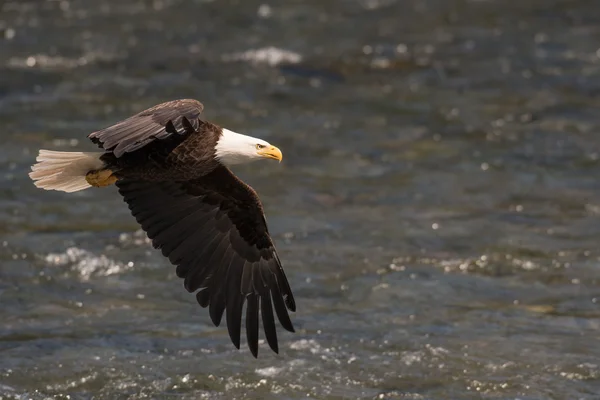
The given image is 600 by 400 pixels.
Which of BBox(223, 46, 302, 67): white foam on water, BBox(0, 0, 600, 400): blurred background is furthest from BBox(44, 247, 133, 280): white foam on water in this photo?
BBox(223, 46, 302, 67): white foam on water

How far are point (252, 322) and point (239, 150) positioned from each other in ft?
3.06

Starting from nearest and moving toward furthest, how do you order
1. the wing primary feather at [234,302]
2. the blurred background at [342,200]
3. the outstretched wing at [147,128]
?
1. the outstretched wing at [147,128]
2. the wing primary feather at [234,302]
3. the blurred background at [342,200]

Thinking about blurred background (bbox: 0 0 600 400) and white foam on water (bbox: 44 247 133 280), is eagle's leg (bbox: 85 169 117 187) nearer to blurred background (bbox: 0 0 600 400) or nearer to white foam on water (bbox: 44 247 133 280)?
blurred background (bbox: 0 0 600 400)

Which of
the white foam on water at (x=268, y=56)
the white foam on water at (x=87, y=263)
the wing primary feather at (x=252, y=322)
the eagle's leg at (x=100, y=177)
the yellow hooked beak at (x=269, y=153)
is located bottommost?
the wing primary feather at (x=252, y=322)

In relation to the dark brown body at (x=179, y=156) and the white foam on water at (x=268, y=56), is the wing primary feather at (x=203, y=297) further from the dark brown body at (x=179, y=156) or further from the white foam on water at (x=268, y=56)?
the white foam on water at (x=268, y=56)

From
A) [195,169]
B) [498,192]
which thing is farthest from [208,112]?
[195,169]

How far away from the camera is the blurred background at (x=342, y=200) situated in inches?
294

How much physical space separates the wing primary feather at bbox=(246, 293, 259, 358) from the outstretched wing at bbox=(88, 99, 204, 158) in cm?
111

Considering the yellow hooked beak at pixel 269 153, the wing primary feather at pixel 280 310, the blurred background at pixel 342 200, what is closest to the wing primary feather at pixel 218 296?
the wing primary feather at pixel 280 310

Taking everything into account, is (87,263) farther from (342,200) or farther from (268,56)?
(268,56)

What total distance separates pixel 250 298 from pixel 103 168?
1.04 meters

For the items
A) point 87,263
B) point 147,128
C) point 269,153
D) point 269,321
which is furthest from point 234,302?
point 87,263

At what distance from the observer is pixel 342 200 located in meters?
10.3

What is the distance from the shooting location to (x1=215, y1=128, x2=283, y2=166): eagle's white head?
647cm
